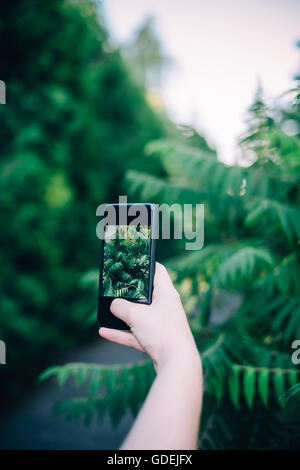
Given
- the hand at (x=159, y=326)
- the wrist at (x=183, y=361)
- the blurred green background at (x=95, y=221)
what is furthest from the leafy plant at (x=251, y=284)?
the wrist at (x=183, y=361)

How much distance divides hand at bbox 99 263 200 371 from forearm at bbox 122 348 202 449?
3cm

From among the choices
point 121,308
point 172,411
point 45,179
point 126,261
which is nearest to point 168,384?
point 172,411

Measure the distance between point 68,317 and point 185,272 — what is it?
8.90ft

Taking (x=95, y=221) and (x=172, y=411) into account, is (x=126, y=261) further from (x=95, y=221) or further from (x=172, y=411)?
(x=95, y=221)

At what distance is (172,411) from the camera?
0.61 metres

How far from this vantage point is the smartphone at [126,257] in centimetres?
103

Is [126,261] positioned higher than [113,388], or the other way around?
[126,261]

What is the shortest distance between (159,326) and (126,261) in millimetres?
330

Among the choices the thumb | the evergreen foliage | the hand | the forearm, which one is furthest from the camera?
the evergreen foliage

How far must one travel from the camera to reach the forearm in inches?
23.1

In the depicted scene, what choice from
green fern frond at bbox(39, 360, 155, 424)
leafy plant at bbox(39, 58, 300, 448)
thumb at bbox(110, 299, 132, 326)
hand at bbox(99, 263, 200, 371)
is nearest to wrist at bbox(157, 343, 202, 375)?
hand at bbox(99, 263, 200, 371)

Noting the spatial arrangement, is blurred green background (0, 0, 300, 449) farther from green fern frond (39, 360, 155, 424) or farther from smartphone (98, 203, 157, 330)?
smartphone (98, 203, 157, 330)

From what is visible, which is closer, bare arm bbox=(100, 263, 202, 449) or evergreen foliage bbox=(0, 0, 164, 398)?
bare arm bbox=(100, 263, 202, 449)

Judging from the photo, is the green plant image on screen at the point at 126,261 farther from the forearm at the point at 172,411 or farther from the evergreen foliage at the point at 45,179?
the evergreen foliage at the point at 45,179
